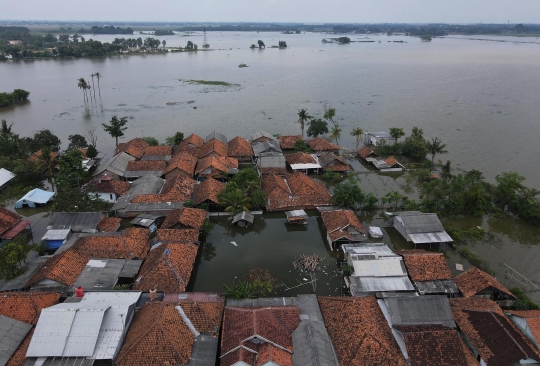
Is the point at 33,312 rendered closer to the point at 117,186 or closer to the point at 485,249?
the point at 117,186

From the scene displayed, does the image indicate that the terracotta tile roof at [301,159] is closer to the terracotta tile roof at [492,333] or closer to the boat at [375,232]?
the boat at [375,232]

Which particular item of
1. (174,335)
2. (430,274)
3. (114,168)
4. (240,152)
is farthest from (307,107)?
(174,335)

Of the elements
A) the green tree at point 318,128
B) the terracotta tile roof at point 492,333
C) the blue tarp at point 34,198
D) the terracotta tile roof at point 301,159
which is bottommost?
the blue tarp at point 34,198

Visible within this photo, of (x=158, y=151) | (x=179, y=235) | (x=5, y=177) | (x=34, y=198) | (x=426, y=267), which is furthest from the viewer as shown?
(x=158, y=151)

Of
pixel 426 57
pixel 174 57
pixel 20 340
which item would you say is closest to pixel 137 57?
pixel 174 57

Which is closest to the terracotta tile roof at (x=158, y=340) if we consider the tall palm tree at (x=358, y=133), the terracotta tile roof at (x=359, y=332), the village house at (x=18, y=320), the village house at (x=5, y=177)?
the village house at (x=18, y=320)

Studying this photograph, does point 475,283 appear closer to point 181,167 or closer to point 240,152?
point 181,167
